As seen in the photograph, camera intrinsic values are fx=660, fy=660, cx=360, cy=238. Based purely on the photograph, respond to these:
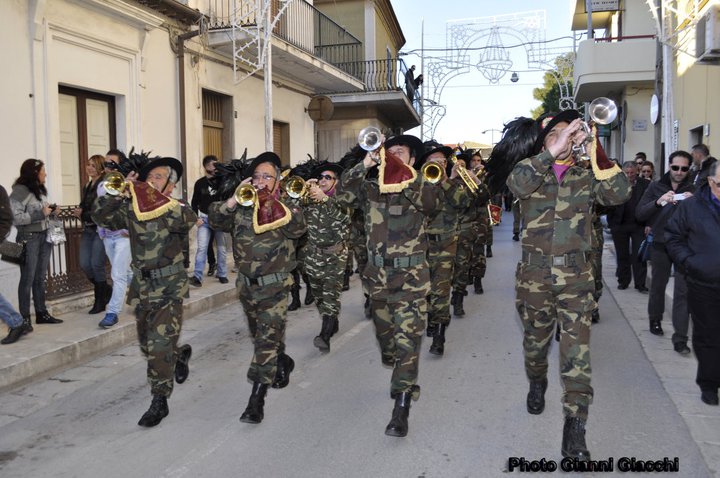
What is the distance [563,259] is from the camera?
410cm

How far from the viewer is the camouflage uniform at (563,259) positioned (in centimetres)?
398

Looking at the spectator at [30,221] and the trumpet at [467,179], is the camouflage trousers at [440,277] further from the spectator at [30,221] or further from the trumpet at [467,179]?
the spectator at [30,221]

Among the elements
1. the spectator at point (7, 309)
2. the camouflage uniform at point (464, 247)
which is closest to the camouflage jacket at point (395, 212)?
the camouflage uniform at point (464, 247)

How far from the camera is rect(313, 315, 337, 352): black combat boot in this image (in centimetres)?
654

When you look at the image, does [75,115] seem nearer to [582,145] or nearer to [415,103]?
[582,145]

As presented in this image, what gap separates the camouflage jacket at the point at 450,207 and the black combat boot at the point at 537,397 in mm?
1592

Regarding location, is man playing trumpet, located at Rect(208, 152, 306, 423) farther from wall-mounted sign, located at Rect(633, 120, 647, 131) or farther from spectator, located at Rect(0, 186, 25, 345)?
wall-mounted sign, located at Rect(633, 120, 647, 131)

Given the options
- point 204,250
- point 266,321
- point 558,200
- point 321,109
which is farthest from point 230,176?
point 321,109

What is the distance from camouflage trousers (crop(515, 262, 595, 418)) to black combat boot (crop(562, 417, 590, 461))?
0.05 m

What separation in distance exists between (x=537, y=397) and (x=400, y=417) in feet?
3.43

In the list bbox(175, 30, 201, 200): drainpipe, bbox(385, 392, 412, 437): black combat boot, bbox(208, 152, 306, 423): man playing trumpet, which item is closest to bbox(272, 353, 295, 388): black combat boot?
bbox(208, 152, 306, 423): man playing trumpet

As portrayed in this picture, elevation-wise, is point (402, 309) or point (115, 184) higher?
point (115, 184)

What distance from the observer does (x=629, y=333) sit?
7059 millimetres

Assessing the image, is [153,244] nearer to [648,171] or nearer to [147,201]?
[147,201]
